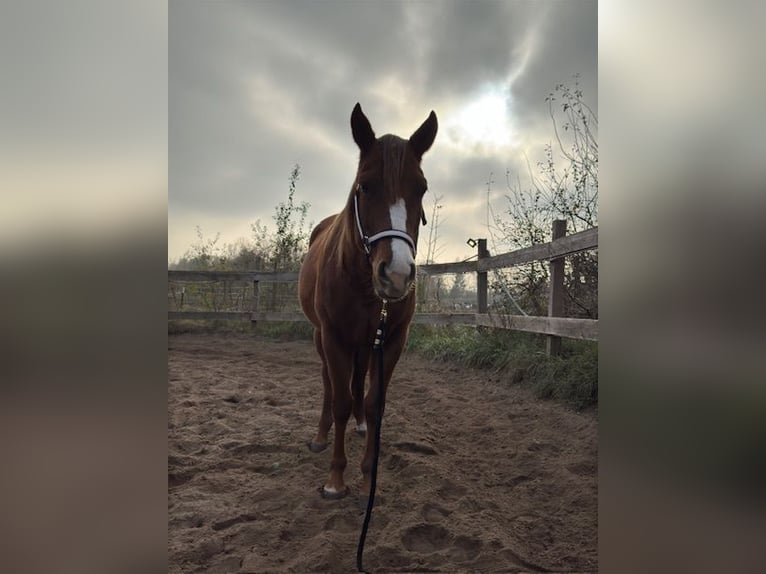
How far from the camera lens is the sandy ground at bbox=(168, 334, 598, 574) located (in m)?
1.68

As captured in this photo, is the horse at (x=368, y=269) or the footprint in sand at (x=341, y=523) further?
the footprint in sand at (x=341, y=523)

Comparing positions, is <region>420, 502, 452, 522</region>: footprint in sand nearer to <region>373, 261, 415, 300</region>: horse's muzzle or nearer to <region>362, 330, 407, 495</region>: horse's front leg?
<region>362, 330, 407, 495</region>: horse's front leg

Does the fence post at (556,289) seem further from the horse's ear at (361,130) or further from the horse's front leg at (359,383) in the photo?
the horse's ear at (361,130)

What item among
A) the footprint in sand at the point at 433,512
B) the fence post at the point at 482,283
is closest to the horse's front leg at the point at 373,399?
the footprint in sand at the point at 433,512

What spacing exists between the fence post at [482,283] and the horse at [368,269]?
3121mm

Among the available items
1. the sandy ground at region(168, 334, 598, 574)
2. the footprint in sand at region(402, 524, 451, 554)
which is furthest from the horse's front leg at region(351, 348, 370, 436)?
the footprint in sand at region(402, 524, 451, 554)

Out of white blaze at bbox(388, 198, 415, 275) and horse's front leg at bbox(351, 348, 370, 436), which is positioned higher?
white blaze at bbox(388, 198, 415, 275)

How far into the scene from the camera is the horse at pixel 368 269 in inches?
67.7
